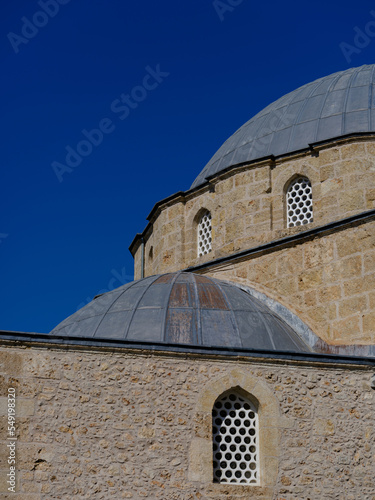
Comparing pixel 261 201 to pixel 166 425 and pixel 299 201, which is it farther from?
pixel 166 425

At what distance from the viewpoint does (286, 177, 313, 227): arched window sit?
14242 mm

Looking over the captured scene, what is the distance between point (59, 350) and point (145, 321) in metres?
1.69

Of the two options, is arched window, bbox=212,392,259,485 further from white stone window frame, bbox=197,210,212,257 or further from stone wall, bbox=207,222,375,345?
white stone window frame, bbox=197,210,212,257

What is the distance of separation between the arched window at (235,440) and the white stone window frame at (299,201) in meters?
4.74

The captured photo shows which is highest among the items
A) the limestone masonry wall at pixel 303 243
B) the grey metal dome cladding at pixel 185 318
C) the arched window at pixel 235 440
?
the limestone masonry wall at pixel 303 243

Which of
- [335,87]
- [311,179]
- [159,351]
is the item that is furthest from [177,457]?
[335,87]

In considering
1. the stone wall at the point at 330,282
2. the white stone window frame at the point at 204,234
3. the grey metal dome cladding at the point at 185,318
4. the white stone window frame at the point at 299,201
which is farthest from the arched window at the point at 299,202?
the grey metal dome cladding at the point at 185,318

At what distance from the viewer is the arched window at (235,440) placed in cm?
1009

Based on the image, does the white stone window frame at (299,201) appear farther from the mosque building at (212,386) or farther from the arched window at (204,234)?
the arched window at (204,234)

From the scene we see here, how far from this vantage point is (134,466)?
9.65 m

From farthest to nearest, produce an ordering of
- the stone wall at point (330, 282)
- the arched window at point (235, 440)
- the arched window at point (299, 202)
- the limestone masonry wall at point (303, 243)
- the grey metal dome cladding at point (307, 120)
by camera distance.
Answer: the grey metal dome cladding at point (307, 120) → the arched window at point (299, 202) → the limestone masonry wall at point (303, 243) → the stone wall at point (330, 282) → the arched window at point (235, 440)

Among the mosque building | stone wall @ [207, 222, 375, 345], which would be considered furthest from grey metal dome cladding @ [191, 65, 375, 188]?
the mosque building

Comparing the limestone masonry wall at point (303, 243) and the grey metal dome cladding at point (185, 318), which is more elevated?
the limestone masonry wall at point (303, 243)

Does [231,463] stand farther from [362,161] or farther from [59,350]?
[362,161]
